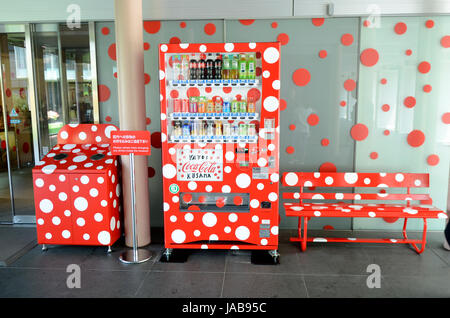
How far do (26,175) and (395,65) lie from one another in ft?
18.6

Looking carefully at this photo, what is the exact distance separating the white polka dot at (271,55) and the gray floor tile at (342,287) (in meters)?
2.32

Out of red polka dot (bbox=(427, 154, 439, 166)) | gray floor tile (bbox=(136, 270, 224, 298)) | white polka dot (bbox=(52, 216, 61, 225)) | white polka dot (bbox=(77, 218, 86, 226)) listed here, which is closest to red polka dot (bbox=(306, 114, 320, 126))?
red polka dot (bbox=(427, 154, 439, 166))

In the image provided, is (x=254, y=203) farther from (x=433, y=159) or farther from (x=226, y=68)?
(x=433, y=159)

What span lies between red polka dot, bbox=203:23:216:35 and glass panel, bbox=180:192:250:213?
2.23 m

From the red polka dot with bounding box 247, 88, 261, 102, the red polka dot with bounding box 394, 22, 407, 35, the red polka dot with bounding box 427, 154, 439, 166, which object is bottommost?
the red polka dot with bounding box 427, 154, 439, 166

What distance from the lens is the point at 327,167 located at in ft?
15.9

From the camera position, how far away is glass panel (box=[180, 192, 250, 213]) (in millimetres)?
4020

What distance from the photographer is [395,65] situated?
4.66 m

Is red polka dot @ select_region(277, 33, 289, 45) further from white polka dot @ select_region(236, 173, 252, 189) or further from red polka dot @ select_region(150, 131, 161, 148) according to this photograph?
red polka dot @ select_region(150, 131, 161, 148)

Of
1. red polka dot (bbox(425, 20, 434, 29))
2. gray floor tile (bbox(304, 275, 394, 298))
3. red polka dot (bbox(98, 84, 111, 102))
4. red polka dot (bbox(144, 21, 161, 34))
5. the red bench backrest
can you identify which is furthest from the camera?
red polka dot (bbox(98, 84, 111, 102))

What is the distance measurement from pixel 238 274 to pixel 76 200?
82.2 inches

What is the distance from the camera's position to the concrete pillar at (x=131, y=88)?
13.4ft
